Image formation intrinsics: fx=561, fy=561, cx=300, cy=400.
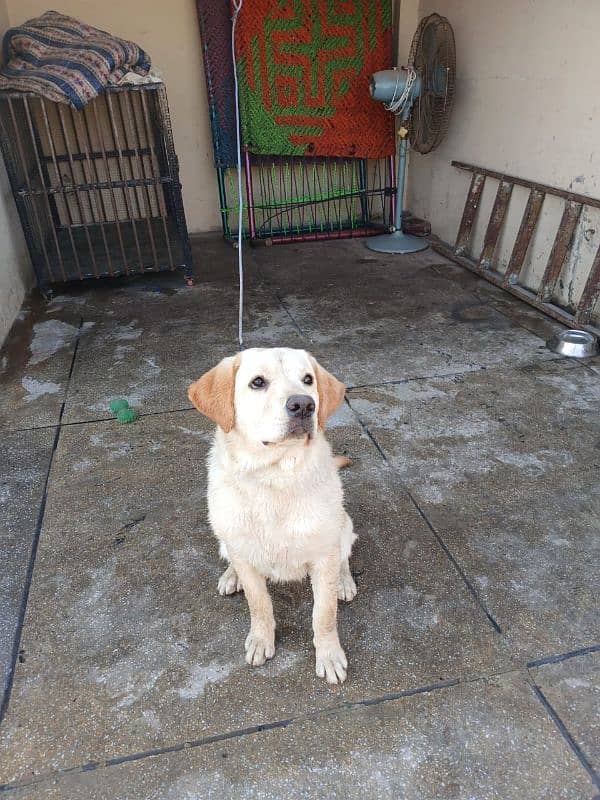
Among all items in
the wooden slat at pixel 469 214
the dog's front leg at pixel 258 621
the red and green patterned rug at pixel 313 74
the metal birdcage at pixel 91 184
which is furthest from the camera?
the red and green patterned rug at pixel 313 74

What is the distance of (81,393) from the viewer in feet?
14.1

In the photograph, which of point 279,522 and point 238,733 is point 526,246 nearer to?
point 279,522

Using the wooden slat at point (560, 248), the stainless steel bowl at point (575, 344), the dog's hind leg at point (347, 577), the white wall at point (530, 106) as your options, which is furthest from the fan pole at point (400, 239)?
the dog's hind leg at point (347, 577)

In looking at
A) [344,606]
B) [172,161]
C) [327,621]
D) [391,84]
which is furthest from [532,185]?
[327,621]

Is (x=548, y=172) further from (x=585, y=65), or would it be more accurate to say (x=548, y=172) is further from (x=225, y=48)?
(x=225, y=48)

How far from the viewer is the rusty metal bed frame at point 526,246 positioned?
497 cm

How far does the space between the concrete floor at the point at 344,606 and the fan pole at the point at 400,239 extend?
2.73 m

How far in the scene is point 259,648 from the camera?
229 centimetres

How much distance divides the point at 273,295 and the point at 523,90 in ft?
10.6

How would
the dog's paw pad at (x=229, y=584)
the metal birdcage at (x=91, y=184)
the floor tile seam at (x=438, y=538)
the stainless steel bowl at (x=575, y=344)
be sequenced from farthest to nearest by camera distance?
the metal birdcage at (x=91, y=184) → the stainless steel bowl at (x=575, y=344) → the dog's paw pad at (x=229, y=584) → the floor tile seam at (x=438, y=538)

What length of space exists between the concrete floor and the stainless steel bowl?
0.57 feet

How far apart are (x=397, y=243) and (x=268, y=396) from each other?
5867 millimetres

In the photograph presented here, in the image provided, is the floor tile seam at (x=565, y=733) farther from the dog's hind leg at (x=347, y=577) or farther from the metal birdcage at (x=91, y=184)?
the metal birdcage at (x=91, y=184)

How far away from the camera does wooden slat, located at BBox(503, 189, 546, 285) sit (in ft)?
18.4
